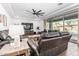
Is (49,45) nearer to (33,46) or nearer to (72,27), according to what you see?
(33,46)

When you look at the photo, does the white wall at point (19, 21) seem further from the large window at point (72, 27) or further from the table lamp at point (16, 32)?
the large window at point (72, 27)

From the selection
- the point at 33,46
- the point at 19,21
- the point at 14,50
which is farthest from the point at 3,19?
the point at 33,46

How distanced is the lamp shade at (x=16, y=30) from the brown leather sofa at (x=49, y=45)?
0.31 metres

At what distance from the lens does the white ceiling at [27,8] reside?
157 centimetres

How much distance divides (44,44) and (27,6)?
0.81m

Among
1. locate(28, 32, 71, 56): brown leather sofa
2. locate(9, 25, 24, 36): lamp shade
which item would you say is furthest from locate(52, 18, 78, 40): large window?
locate(9, 25, 24, 36): lamp shade

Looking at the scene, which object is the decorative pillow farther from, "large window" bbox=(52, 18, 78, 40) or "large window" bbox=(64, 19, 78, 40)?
"large window" bbox=(64, 19, 78, 40)

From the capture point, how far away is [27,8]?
1.60m

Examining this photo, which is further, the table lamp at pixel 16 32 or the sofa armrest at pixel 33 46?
the sofa armrest at pixel 33 46

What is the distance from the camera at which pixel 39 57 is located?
169 cm

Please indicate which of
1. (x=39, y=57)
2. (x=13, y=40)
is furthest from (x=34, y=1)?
(x=39, y=57)

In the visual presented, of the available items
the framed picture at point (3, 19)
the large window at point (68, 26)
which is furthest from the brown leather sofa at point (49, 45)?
the framed picture at point (3, 19)

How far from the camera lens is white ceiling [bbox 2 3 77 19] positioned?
1573 mm

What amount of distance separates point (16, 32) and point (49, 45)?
71cm
